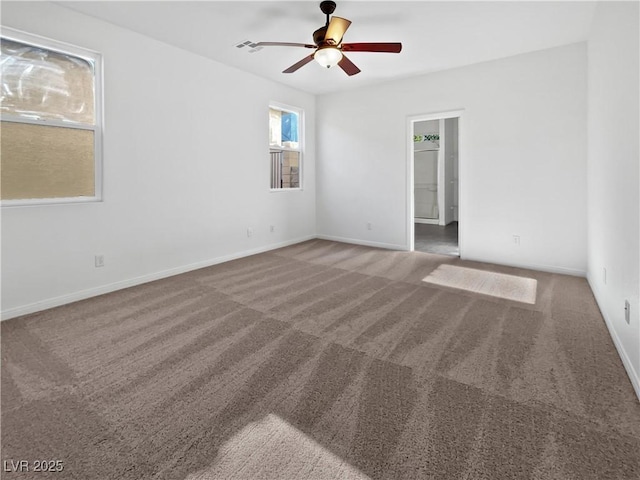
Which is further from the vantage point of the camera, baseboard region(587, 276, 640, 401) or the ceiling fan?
the ceiling fan

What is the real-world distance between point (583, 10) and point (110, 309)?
5.13 metres

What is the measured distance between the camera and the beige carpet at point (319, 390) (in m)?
1.41

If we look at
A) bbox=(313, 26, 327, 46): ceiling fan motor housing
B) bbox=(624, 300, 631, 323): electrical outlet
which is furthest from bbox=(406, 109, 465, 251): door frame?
bbox=(624, 300, 631, 323): electrical outlet

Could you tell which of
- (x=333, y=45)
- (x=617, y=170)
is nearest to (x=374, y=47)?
(x=333, y=45)

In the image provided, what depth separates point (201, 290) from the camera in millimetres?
3602

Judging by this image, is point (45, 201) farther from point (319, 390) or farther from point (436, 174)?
point (436, 174)

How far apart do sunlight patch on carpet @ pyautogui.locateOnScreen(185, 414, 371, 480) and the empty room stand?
0.01m

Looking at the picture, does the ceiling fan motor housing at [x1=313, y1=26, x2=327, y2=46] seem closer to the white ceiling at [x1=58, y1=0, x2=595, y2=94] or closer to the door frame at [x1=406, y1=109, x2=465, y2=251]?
the white ceiling at [x1=58, y1=0, x2=595, y2=94]

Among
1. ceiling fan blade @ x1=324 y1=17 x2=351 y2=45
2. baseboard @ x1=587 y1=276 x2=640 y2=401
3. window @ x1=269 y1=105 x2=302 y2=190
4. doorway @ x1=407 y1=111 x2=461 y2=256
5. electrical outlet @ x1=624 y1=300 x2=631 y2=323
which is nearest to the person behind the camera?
baseboard @ x1=587 y1=276 x2=640 y2=401

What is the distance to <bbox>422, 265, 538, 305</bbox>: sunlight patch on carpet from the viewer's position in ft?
11.3

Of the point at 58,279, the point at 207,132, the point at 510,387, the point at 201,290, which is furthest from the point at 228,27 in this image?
the point at 510,387

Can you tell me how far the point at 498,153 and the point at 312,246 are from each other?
3.08m

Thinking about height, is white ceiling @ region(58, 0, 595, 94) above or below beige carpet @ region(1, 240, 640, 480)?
above

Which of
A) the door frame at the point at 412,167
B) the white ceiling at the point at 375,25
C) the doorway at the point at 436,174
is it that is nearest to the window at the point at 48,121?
the white ceiling at the point at 375,25
